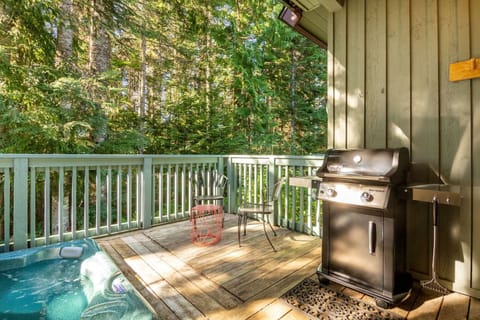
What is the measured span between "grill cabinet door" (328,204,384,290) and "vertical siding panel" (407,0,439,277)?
2.10ft

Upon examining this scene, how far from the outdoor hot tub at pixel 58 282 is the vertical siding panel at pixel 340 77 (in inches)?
91.6

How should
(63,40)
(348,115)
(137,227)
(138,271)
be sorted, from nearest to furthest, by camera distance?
1. (138,271)
2. (348,115)
3. (137,227)
4. (63,40)

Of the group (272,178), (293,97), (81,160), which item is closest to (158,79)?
(293,97)

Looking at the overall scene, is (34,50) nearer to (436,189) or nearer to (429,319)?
(436,189)

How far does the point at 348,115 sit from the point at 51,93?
14.4ft

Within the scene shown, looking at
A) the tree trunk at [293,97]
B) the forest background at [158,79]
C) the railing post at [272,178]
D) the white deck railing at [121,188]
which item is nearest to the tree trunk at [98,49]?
the forest background at [158,79]

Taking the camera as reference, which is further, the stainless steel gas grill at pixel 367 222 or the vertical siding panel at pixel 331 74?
the vertical siding panel at pixel 331 74

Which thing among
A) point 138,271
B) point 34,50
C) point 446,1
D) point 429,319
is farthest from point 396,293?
point 34,50

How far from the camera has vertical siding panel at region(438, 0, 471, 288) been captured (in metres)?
1.91

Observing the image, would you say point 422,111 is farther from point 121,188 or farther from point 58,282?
point 121,188

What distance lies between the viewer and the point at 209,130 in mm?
6875

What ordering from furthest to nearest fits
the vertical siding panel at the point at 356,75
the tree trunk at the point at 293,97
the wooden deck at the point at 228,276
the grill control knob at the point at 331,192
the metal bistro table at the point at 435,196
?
1. the tree trunk at the point at 293,97
2. the vertical siding panel at the point at 356,75
3. the grill control knob at the point at 331,192
4. the wooden deck at the point at 228,276
5. the metal bistro table at the point at 435,196

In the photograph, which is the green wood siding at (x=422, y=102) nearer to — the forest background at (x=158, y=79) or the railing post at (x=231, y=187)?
the railing post at (x=231, y=187)

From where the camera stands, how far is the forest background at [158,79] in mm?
3779
